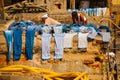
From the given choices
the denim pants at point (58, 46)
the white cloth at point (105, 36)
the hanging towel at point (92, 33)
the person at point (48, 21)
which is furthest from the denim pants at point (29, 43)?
the person at point (48, 21)

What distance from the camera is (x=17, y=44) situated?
39.2ft

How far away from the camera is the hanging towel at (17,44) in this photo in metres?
11.9

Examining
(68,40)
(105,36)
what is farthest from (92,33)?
(68,40)

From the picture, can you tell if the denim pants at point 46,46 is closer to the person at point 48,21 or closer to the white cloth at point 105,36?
the white cloth at point 105,36

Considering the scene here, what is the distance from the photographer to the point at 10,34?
1192 centimetres

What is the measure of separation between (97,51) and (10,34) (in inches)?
105

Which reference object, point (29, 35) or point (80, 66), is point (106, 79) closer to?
point (80, 66)

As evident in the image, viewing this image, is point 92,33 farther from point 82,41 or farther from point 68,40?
point 68,40

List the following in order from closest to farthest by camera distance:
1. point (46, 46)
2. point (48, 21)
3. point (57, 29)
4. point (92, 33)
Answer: point (46, 46) → point (92, 33) → point (57, 29) → point (48, 21)

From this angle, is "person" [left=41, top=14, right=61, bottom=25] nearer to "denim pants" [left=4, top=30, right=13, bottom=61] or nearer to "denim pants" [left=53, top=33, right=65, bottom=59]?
"denim pants" [left=53, top=33, right=65, bottom=59]

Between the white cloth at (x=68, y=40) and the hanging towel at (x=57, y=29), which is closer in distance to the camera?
the white cloth at (x=68, y=40)

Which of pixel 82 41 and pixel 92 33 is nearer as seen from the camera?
pixel 82 41

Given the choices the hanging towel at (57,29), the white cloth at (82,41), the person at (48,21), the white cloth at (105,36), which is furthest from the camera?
the person at (48,21)

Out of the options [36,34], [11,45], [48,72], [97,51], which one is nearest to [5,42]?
[11,45]
